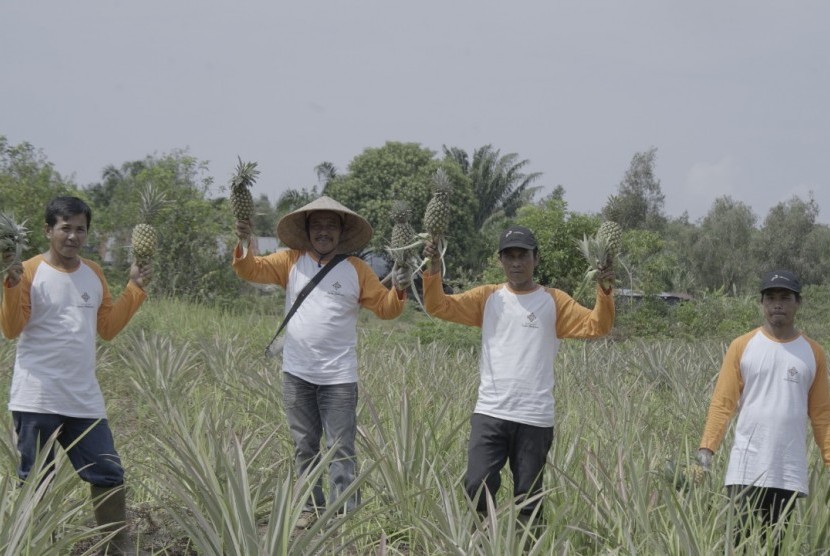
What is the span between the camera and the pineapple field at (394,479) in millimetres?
2900

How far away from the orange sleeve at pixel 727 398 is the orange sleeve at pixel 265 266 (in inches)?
83.6

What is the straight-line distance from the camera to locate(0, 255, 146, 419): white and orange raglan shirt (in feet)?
11.2

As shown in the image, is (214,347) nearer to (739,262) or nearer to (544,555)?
(544,555)

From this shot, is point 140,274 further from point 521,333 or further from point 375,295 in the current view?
point 521,333

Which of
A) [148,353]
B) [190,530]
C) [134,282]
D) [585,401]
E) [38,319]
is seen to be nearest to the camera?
[190,530]

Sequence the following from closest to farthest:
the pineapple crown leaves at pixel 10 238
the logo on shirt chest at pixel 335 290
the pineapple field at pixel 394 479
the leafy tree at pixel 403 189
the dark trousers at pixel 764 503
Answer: the pineapple field at pixel 394 479
the pineapple crown leaves at pixel 10 238
the dark trousers at pixel 764 503
the logo on shirt chest at pixel 335 290
the leafy tree at pixel 403 189

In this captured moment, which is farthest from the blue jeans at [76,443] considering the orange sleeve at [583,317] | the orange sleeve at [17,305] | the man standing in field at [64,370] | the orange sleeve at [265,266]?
the orange sleeve at [583,317]

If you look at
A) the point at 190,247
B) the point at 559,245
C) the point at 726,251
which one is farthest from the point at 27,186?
the point at 726,251

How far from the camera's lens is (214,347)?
824 cm

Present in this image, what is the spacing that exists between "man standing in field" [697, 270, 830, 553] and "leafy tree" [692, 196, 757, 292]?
33359 millimetres

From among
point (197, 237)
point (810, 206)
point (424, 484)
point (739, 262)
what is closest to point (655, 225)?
point (739, 262)

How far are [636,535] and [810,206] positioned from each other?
37509mm

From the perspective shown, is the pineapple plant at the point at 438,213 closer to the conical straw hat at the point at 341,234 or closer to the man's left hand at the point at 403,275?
the man's left hand at the point at 403,275

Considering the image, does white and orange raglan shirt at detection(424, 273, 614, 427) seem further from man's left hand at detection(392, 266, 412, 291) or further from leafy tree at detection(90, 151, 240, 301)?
leafy tree at detection(90, 151, 240, 301)
